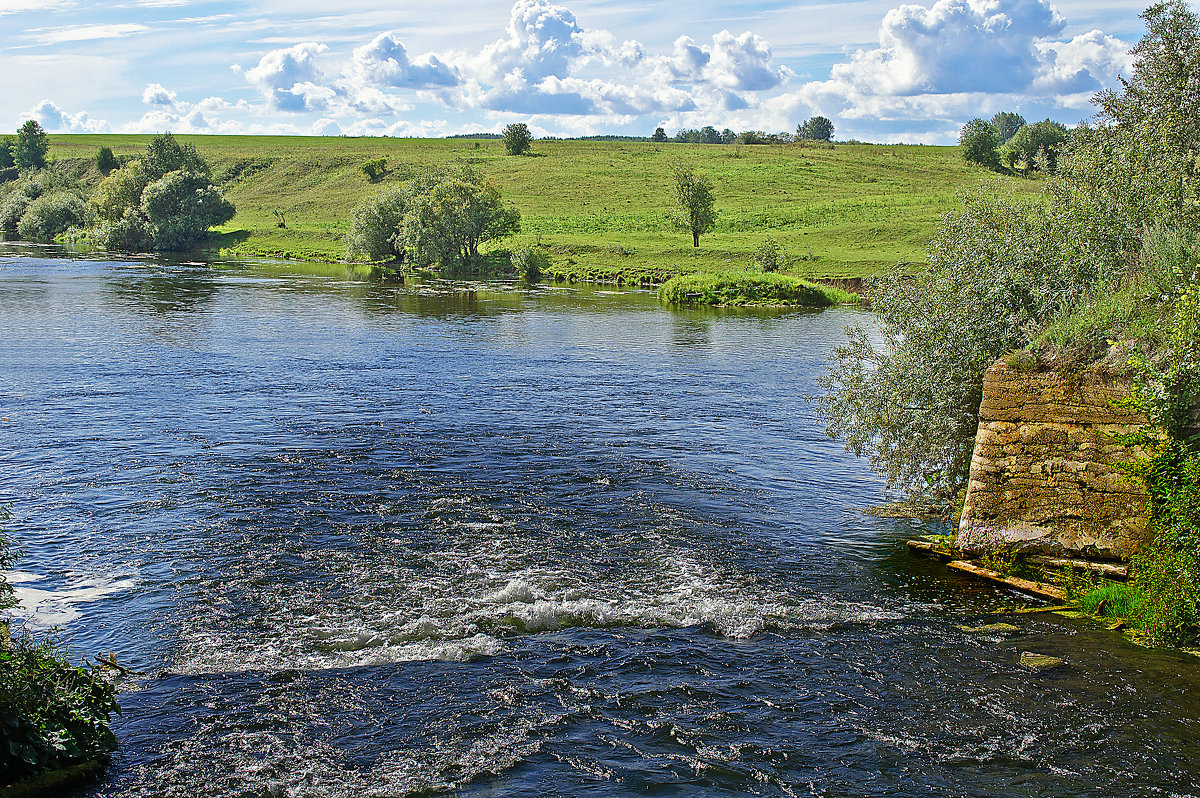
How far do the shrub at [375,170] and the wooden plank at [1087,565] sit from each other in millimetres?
139604

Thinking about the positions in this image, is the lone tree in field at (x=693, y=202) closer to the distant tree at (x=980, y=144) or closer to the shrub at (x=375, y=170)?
the distant tree at (x=980, y=144)

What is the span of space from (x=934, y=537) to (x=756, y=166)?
409ft

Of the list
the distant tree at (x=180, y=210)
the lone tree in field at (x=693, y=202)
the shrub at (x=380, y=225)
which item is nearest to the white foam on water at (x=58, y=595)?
the lone tree in field at (x=693, y=202)

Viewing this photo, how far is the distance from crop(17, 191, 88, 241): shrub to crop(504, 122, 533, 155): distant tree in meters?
67.9

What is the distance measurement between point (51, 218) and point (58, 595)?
134m

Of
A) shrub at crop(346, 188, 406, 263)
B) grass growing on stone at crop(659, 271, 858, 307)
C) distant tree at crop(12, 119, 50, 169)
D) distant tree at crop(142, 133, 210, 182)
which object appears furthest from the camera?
distant tree at crop(12, 119, 50, 169)

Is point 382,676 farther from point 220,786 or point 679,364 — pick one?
point 679,364

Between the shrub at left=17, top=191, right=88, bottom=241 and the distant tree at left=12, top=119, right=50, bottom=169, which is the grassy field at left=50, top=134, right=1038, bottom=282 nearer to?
the distant tree at left=12, top=119, right=50, bottom=169

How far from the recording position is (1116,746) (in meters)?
12.5

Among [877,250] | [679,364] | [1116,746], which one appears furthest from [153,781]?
[877,250]

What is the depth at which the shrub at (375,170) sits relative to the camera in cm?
14500

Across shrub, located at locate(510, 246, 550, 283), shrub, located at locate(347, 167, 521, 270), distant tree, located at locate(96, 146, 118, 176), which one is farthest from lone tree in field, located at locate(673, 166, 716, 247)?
distant tree, located at locate(96, 146, 118, 176)

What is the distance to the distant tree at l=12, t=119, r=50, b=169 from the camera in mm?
173000

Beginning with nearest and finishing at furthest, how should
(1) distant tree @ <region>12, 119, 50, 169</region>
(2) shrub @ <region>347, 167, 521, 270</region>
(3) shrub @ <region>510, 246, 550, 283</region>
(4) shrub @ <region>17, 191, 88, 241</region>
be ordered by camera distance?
(3) shrub @ <region>510, 246, 550, 283</region> → (2) shrub @ <region>347, 167, 521, 270</region> → (4) shrub @ <region>17, 191, 88, 241</region> → (1) distant tree @ <region>12, 119, 50, 169</region>
